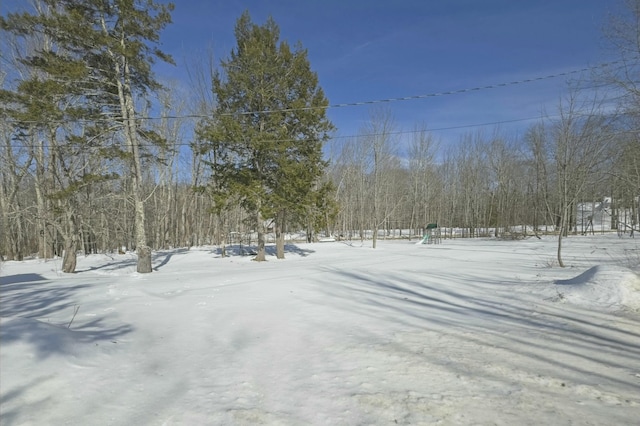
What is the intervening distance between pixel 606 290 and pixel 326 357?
605 cm

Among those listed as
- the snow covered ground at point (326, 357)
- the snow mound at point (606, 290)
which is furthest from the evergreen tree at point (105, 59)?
the snow mound at point (606, 290)

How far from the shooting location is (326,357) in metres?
4.21

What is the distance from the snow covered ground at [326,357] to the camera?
2.86m

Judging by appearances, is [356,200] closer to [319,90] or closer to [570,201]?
[319,90]

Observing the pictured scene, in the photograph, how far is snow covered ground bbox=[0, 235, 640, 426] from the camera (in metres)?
2.86

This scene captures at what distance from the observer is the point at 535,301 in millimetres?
7098

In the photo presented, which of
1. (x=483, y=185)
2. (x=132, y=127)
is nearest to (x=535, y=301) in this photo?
(x=132, y=127)

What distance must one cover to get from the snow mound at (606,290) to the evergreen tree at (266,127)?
1130cm

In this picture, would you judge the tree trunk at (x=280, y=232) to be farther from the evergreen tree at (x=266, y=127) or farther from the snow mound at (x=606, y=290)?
the snow mound at (x=606, y=290)

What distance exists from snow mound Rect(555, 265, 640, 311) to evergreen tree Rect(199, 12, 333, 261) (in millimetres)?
11300

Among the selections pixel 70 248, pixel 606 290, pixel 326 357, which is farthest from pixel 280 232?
pixel 326 357

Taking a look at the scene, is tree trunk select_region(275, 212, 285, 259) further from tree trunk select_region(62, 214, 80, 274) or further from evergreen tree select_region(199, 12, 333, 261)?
tree trunk select_region(62, 214, 80, 274)

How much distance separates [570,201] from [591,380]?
11948 mm

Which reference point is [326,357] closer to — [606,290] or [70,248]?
A: [606,290]
